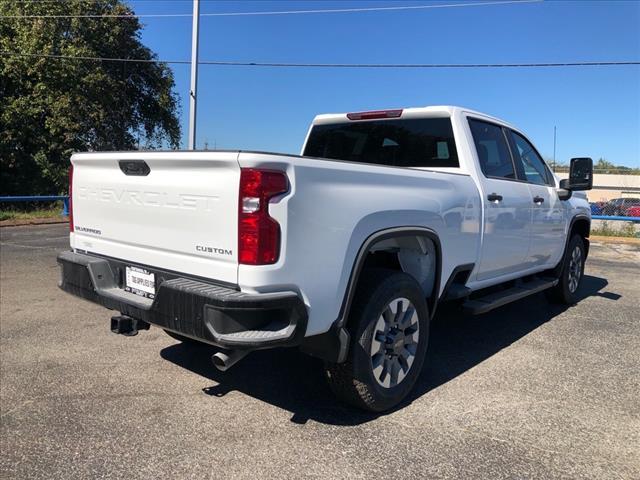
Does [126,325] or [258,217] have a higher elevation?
[258,217]

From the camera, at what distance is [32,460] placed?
2.78 metres

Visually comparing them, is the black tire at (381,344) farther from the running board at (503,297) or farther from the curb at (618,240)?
the curb at (618,240)

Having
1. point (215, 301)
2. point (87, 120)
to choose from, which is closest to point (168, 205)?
point (215, 301)

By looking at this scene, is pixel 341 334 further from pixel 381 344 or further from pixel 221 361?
pixel 221 361

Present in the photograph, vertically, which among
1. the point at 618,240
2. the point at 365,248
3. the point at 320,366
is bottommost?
the point at 320,366

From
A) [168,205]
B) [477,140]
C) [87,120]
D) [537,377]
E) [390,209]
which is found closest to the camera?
[168,205]

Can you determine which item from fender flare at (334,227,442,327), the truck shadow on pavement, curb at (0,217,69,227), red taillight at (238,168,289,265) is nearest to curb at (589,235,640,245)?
the truck shadow on pavement

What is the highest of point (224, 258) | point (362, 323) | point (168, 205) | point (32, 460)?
point (168, 205)

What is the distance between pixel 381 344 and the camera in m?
3.29

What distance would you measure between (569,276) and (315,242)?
190 inches

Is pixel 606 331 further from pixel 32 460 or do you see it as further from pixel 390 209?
pixel 32 460

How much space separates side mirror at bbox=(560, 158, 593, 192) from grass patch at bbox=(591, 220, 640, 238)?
11588 mm

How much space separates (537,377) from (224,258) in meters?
2.75

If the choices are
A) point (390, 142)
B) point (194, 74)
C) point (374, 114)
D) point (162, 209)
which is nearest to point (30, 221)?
point (194, 74)
